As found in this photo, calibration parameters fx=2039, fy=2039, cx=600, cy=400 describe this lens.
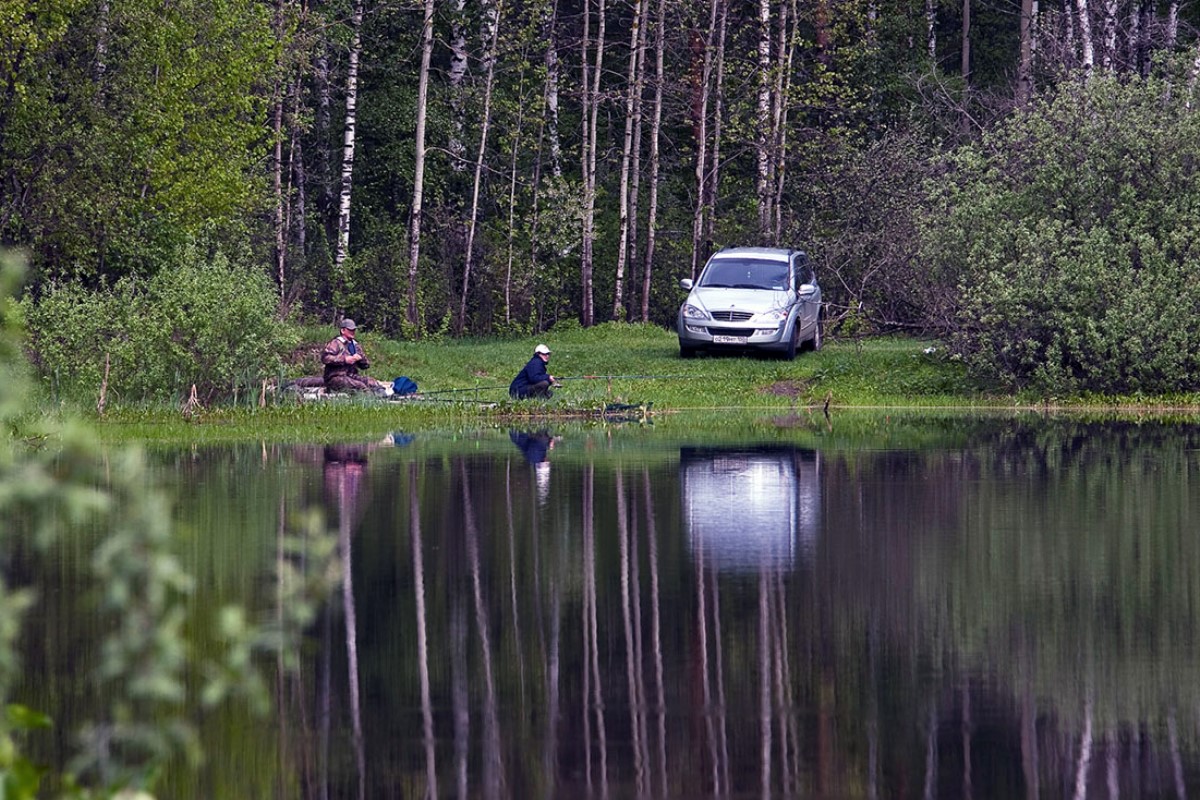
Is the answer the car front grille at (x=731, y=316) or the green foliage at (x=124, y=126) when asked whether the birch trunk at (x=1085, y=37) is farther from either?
the green foliage at (x=124, y=126)

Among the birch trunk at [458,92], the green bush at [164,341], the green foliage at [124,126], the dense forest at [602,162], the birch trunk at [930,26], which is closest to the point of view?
the green bush at [164,341]

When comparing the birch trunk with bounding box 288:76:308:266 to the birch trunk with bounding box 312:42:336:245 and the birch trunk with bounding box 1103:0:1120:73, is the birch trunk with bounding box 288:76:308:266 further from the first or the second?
the birch trunk with bounding box 1103:0:1120:73

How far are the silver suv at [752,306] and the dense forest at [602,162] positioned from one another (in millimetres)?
2447

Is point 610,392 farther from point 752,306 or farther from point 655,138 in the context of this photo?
point 655,138

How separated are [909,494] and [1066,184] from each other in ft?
54.1

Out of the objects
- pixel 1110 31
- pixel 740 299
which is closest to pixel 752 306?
pixel 740 299

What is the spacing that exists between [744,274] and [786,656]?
1111 inches

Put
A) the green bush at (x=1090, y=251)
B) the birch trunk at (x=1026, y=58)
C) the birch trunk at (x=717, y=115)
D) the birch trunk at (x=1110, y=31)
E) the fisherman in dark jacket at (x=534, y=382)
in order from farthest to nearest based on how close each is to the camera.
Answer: the birch trunk at (x=717, y=115) < the birch trunk at (x=1110, y=31) < the birch trunk at (x=1026, y=58) < the green bush at (x=1090, y=251) < the fisherman in dark jacket at (x=534, y=382)

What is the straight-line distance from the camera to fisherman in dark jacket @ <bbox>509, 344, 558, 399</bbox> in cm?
3256

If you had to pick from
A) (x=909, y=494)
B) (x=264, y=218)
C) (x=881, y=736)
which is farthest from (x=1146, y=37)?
(x=881, y=736)

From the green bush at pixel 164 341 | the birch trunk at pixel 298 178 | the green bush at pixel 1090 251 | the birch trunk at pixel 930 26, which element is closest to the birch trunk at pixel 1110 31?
the green bush at pixel 1090 251

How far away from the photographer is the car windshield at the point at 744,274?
39.0 meters

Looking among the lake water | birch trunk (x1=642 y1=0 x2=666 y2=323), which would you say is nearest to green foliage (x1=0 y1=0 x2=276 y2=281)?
birch trunk (x1=642 y1=0 x2=666 y2=323)

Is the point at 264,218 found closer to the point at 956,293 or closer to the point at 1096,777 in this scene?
the point at 956,293
